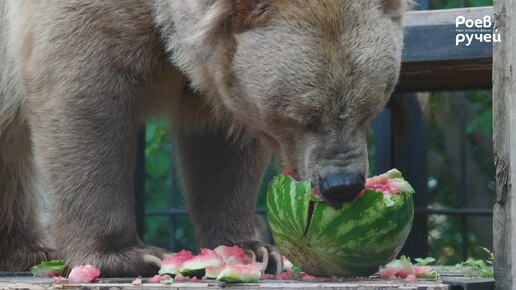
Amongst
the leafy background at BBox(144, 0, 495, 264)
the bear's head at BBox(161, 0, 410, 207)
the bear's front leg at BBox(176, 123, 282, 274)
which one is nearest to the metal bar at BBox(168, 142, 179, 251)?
the leafy background at BBox(144, 0, 495, 264)

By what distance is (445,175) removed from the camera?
8.20 m

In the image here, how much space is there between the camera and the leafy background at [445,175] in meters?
7.76

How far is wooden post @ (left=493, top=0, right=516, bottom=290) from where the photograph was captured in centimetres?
286

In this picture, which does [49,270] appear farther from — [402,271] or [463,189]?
[463,189]

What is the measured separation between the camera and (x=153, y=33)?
4066 millimetres

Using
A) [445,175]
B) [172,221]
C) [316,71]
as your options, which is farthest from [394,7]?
[172,221]

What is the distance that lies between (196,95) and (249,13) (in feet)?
2.94

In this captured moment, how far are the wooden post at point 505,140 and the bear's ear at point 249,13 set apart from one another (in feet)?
2.93

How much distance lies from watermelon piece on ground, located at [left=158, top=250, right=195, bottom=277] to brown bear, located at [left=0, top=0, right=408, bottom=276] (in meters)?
0.12

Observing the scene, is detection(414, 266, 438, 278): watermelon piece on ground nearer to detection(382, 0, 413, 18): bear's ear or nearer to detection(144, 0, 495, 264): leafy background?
detection(382, 0, 413, 18): bear's ear

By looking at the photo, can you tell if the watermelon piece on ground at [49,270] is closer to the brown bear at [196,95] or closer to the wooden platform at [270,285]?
the brown bear at [196,95]

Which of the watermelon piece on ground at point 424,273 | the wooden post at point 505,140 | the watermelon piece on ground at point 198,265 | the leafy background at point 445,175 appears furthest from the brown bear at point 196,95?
the leafy background at point 445,175

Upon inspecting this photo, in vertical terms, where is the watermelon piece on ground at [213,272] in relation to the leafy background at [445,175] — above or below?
below

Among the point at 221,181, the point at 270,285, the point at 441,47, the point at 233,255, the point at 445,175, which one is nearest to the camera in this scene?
the point at 270,285
